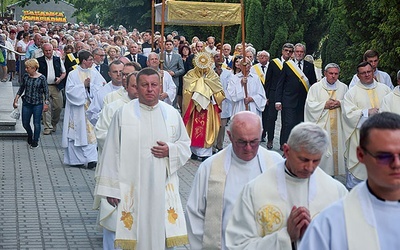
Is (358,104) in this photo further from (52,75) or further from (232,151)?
(52,75)

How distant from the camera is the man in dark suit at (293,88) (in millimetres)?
16500

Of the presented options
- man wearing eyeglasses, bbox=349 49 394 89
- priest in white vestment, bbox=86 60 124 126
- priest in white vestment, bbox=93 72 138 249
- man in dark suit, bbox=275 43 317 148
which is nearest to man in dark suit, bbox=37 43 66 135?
man in dark suit, bbox=275 43 317 148

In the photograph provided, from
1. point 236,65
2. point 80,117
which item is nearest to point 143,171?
point 80,117

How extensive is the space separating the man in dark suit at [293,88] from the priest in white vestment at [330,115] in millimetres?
2860

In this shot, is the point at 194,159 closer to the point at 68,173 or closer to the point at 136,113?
the point at 68,173

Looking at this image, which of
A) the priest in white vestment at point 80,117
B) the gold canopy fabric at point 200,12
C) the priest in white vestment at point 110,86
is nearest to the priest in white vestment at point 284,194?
the priest in white vestment at point 110,86

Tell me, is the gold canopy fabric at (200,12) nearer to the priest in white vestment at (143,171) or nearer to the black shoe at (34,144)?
the black shoe at (34,144)

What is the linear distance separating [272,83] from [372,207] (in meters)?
14.4

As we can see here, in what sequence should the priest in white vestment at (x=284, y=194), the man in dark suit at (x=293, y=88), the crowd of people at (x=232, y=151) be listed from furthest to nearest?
the man in dark suit at (x=293, y=88) < the priest in white vestment at (x=284, y=194) < the crowd of people at (x=232, y=151)

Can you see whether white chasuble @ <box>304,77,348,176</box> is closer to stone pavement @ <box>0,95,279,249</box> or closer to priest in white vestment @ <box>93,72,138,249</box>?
stone pavement @ <box>0,95,279,249</box>

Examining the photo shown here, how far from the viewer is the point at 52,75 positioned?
63.2 ft

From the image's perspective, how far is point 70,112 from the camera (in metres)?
15.5

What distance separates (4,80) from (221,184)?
23.4m

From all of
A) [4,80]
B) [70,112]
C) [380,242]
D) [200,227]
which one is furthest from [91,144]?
[4,80]
